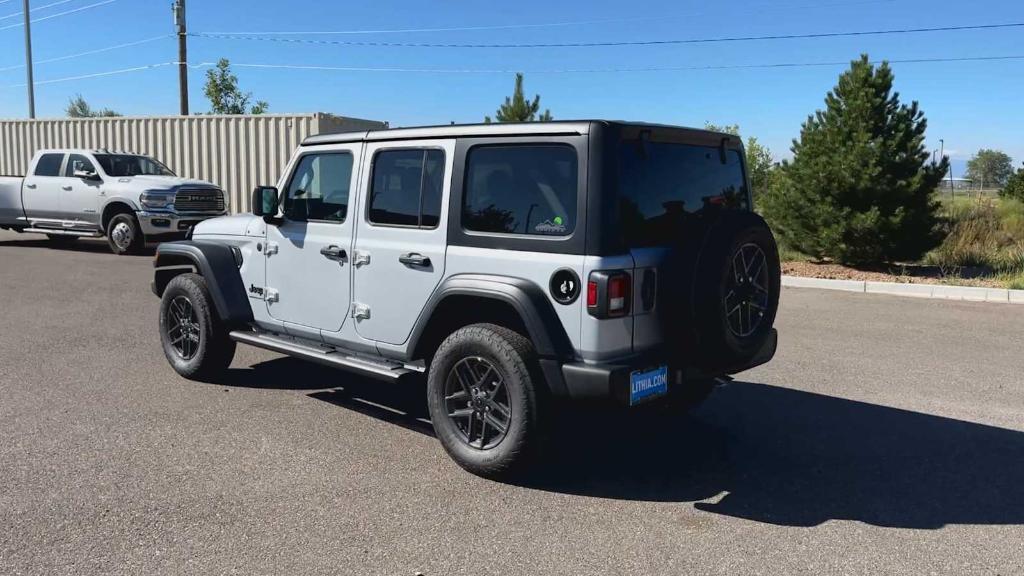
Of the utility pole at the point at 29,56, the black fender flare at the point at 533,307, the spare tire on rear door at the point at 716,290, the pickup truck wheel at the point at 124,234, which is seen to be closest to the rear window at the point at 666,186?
the spare tire on rear door at the point at 716,290

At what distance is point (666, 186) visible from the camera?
4.35 meters

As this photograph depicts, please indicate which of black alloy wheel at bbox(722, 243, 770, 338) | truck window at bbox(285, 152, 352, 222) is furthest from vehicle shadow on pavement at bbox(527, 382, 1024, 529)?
truck window at bbox(285, 152, 352, 222)

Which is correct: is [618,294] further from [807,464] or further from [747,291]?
[807,464]

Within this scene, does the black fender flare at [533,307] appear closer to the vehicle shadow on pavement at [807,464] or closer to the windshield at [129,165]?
the vehicle shadow on pavement at [807,464]

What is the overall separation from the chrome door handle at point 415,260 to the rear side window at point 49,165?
47.8 ft

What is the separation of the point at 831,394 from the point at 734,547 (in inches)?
117

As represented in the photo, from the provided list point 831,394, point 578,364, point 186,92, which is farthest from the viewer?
point 186,92

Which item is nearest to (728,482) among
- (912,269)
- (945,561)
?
(945,561)

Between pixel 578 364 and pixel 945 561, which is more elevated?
pixel 578 364

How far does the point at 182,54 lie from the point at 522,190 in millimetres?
23577

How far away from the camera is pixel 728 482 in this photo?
14.6 ft

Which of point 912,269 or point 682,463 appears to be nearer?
point 682,463

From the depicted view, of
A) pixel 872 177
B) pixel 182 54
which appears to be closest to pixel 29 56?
pixel 182 54

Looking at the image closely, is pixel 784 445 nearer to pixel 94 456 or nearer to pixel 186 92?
pixel 94 456
